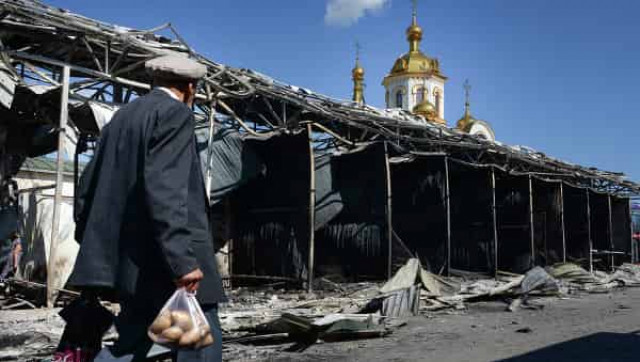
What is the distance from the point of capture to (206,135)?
1233 centimetres

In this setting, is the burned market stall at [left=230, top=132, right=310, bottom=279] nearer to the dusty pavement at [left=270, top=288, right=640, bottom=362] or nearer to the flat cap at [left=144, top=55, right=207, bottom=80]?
the dusty pavement at [left=270, top=288, right=640, bottom=362]

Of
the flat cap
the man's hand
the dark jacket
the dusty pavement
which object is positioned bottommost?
the dusty pavement

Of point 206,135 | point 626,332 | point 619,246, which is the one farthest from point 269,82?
point 619,246

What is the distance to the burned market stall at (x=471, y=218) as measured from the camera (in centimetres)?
1597

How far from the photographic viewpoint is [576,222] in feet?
68.2

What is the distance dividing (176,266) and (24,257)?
1089 cm

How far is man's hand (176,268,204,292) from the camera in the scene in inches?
94.3

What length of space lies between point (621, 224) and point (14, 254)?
67.6 feet

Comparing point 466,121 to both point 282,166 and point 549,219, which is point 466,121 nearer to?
point 549,219

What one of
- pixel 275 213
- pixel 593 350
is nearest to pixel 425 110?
pixel 275 213

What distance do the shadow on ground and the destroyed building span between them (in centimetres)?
631

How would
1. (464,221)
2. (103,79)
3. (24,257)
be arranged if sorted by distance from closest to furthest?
(103,79)
(24,257)
(464,221)

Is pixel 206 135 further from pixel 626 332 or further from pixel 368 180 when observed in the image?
pixel 626 332

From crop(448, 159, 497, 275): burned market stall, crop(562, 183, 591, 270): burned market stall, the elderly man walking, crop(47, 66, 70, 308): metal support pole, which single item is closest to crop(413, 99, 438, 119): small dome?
crop(562, 183, 591, 270): burned market stall
